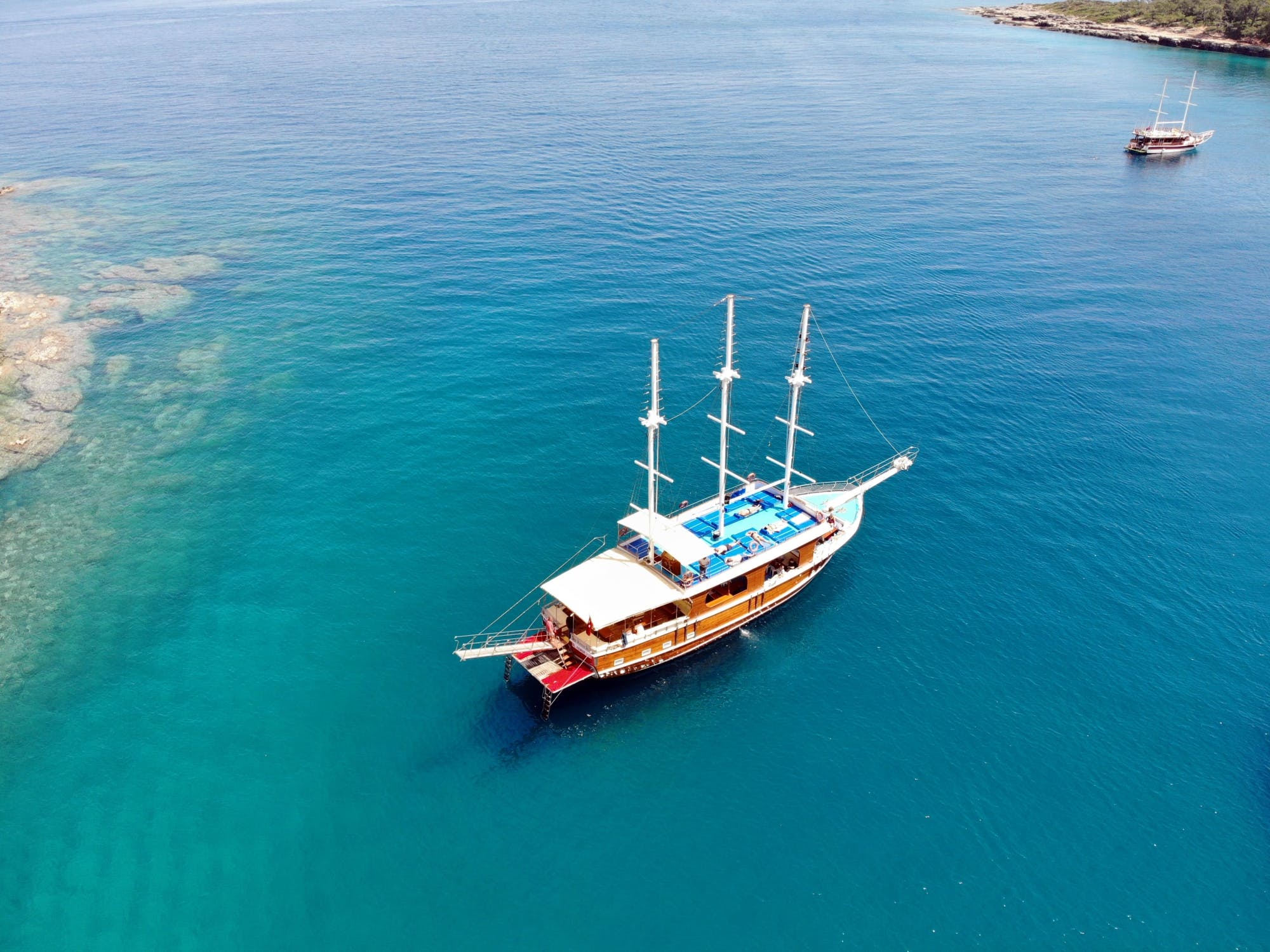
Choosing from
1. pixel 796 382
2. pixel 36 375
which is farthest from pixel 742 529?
pixel 36 375

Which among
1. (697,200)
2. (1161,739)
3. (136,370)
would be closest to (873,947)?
(1161,739)

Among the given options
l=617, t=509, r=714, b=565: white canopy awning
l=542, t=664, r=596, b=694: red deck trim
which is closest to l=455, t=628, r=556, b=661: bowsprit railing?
l=542, t=664, r=596, b=694: red deck trim

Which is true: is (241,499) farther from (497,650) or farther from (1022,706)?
(1022,706)

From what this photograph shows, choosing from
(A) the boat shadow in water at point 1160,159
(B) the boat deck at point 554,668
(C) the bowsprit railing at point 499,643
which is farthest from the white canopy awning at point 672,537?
(A) the boat shadow in water at point 1160,159

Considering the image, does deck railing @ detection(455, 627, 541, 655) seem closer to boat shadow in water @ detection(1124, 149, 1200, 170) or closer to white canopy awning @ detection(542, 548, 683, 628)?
white canopy awning @ detection(542, 548, 683, 628)

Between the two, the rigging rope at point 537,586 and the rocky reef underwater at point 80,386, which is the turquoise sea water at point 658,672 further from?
the rigging rope at point 537,586

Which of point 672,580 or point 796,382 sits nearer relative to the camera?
point 672,580

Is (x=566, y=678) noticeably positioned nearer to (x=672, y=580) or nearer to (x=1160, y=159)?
(x=672, y=580)

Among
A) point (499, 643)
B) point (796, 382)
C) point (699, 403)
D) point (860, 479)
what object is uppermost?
point (796, 382)
